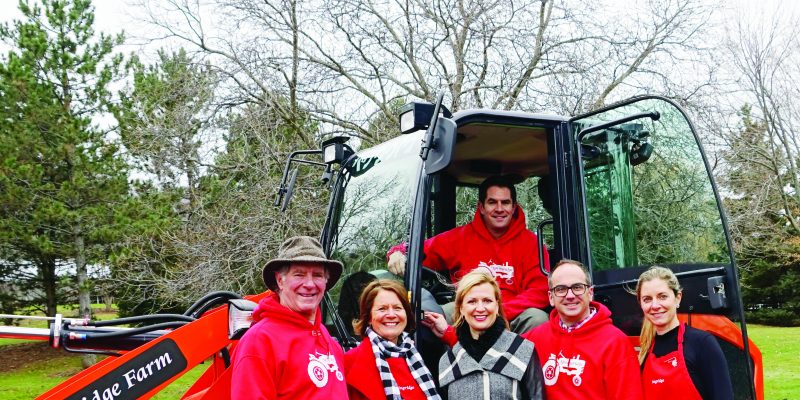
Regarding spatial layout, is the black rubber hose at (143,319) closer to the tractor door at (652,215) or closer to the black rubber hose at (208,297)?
the black rubber hose at (208,297)

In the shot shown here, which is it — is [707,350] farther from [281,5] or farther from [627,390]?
[281,5]

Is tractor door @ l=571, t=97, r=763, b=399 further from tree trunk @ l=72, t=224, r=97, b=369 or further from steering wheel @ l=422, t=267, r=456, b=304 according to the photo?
tree trunk @ l=72, t=224, r=97, b=369

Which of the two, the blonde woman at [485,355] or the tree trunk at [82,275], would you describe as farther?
the tree trunk at [82,275]

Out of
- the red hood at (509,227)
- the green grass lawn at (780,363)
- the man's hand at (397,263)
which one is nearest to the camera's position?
the man's hand at (397,263)

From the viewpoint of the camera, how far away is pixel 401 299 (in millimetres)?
3576

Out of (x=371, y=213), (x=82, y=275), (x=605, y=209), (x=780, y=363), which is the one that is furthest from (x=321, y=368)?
(x=82, y=275)

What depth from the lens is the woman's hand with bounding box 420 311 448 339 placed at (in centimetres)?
388

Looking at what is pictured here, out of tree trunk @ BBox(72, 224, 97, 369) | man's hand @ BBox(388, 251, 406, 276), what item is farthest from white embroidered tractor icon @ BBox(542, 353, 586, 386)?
tree trunk @ BBox(72, 224, 97, 369)

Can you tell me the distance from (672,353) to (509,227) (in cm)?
133

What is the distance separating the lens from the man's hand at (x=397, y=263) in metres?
4.11

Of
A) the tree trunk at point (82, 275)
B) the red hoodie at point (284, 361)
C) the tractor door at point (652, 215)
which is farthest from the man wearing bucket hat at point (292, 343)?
the tree trunk at point (82, 275)

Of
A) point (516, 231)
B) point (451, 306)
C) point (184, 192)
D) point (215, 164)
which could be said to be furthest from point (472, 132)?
point (184, 192)

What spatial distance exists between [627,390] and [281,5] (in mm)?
9841

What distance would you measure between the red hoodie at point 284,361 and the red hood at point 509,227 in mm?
1469
